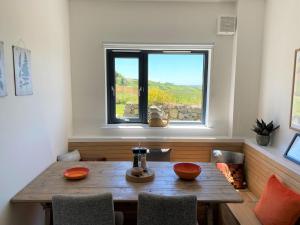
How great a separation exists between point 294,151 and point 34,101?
237cm

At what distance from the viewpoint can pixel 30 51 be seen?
2.00 meters

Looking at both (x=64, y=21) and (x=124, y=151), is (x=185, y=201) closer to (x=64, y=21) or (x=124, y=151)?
(x=124, y=151)

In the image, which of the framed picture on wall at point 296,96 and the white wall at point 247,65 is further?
the white wall at point 247,65

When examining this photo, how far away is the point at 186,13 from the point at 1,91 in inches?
91.9

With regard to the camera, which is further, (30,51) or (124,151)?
(124,151)

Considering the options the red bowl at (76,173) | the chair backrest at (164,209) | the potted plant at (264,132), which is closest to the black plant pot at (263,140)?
the potted plant at (264,132)

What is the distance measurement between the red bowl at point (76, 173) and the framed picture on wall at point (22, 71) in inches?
29.2

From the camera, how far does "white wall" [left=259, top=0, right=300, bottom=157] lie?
234 centimetres

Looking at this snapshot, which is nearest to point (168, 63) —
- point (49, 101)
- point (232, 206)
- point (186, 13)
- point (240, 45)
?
point (186, 13)

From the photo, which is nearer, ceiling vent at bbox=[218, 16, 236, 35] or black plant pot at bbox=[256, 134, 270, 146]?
black plant pot at bbox=[256, 134, 270, 146]

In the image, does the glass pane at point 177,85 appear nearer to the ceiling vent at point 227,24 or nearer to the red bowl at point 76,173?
the ceiling vent at point 227,24

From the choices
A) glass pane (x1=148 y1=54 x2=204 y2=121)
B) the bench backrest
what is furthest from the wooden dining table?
glass pane (x1=148 y1=54 x2=204 y2=121)

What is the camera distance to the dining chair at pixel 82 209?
4.80ft

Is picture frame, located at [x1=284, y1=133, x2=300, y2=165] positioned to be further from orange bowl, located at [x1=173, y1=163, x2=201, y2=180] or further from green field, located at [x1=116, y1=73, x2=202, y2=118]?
green field, located at [x1=116, y1=73, x2=202, y2=118]
